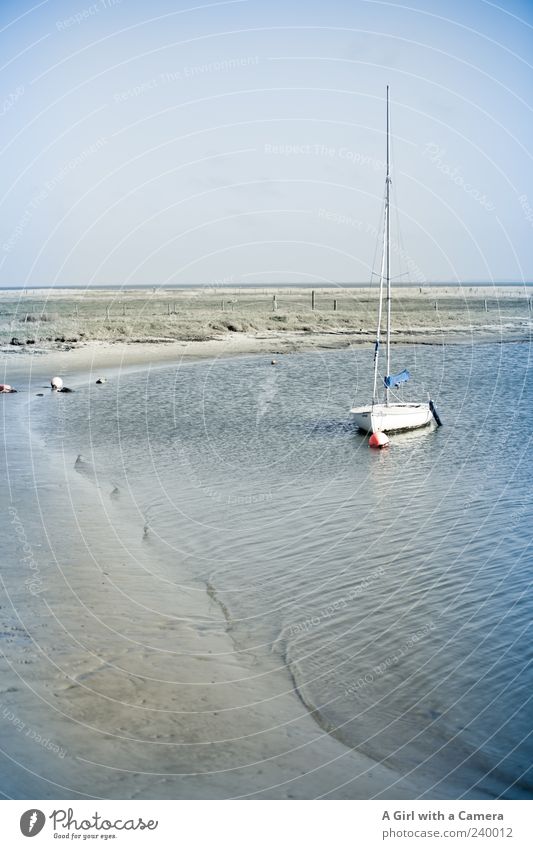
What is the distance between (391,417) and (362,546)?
12.6 meters

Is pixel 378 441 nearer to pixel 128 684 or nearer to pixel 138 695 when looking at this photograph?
pixel 128 684

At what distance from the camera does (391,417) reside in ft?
97.8

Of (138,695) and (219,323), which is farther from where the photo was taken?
(219,323)

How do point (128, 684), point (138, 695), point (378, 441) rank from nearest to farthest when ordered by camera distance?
point (138, 695)
point (128, 684)
point (378, 441)

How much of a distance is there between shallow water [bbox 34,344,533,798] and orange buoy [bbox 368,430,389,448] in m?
0.39

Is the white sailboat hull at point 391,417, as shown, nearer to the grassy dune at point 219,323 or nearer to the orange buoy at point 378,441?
the orange buoy at point 378,441

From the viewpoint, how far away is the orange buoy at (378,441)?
2812 cm

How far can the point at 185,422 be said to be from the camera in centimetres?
3188

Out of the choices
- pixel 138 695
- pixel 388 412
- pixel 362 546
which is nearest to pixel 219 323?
pixel 388 412

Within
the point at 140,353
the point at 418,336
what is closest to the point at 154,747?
the point at 140,353

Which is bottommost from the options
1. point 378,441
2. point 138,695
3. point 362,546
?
point 138,695

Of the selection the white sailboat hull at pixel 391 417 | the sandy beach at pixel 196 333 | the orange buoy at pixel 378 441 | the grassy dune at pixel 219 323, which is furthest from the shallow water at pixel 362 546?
the grassy dune at pixel 219 323

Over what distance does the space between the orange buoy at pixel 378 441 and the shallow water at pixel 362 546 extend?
39cm

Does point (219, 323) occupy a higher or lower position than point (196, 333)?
higher
